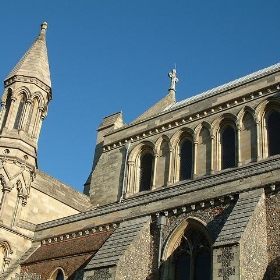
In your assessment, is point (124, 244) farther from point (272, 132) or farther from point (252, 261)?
point (272, 132)

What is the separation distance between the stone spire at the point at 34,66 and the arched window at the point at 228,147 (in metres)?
9.77

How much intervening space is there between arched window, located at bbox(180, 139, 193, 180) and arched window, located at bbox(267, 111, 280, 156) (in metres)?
4.17

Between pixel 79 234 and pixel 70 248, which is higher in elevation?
pixel 79 234

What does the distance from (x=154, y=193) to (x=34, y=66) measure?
386 inches

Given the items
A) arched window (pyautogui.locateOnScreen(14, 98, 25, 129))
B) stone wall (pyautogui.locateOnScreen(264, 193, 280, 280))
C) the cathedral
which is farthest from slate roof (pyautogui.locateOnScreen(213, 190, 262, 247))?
arched window (pyautogui.locateOnScreen(14, 98, 25, 129))

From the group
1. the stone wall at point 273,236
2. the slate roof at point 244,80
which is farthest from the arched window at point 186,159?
the stone wall at point 273,236

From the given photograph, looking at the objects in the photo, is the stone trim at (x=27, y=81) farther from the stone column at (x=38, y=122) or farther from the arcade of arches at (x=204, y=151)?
the arcade of arches at (x=204, y=151)

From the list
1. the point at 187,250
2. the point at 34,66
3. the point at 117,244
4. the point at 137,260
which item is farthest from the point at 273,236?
the point at 34,66

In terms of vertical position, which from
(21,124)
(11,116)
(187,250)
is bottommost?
(187,250)

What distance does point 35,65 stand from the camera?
27312 millimetres

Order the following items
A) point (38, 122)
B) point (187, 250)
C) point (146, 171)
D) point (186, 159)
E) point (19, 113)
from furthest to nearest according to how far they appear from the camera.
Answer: point (146, 171)
point (38, 122)
point (19, 113)
point (186, 159)
point (187, 250)

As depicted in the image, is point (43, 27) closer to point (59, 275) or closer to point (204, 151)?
point (204, 151)

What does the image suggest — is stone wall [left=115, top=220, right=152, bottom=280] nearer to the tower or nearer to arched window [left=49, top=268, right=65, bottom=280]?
arched window [left=49, top=268, right=65, bottom=280]

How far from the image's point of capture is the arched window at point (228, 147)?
23609 mm
